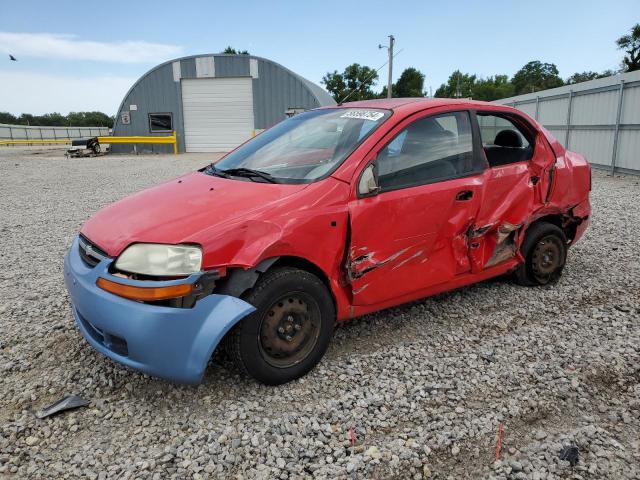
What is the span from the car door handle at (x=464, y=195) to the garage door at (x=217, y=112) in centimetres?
2328

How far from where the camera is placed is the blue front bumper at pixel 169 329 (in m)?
2.61

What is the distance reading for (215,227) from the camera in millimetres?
2742

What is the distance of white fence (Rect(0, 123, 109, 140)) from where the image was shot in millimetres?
41375

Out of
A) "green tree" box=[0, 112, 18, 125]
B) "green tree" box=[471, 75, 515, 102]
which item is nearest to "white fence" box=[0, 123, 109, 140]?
"green tree" box=[0, 112, 18, 125]

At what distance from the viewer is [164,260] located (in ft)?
8.79

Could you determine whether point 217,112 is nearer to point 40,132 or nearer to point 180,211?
point 180,211

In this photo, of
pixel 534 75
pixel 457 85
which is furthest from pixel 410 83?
pixel 534 75

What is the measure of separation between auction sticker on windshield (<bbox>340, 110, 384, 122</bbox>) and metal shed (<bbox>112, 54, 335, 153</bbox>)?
21.8m

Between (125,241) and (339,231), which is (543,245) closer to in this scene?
(339,231)

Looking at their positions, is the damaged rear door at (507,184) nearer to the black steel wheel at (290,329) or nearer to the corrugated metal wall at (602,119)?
the black steel wheel at (290,329)

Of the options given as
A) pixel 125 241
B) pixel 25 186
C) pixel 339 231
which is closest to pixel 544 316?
pixel 339 231

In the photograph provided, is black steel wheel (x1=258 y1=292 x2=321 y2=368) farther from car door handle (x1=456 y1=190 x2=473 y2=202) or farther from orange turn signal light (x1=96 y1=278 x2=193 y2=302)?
car door handle (x1=456 y1=190 x2=473 y2=202)

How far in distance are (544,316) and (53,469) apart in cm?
356

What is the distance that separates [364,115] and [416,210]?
32.5 inches
